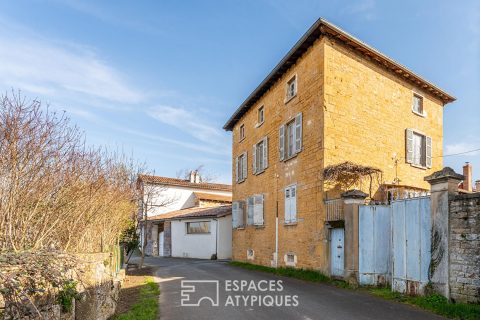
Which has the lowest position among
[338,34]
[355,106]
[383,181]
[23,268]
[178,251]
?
[178,251]

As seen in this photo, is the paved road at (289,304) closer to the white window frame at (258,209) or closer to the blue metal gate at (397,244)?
the blue metal gate at (397,244)

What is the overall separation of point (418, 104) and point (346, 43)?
16.6 ft

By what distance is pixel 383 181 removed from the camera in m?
14.1

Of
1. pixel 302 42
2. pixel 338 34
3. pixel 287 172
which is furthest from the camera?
pixel 287 172

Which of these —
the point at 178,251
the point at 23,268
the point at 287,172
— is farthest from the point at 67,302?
the point at 178,251

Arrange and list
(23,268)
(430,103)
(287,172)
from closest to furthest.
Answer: (23,268), (287,172), (430,103)

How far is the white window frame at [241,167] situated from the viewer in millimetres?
20897

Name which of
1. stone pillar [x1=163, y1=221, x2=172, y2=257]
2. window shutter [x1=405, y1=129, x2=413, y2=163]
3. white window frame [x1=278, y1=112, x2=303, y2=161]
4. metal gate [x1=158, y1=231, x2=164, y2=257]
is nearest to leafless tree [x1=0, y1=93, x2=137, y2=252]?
white window frame [x1=278, y1=112, x2=303, y2=161]

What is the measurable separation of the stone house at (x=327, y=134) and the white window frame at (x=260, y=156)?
0.32 ft

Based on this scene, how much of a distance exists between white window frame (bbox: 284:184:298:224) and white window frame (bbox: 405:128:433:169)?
476 cm

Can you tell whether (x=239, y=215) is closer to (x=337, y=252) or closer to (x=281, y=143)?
(x=281, y=143)

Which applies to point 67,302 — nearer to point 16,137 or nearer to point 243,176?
point 16,137

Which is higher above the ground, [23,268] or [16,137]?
[16,137]

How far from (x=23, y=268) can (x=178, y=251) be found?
24567 mm
